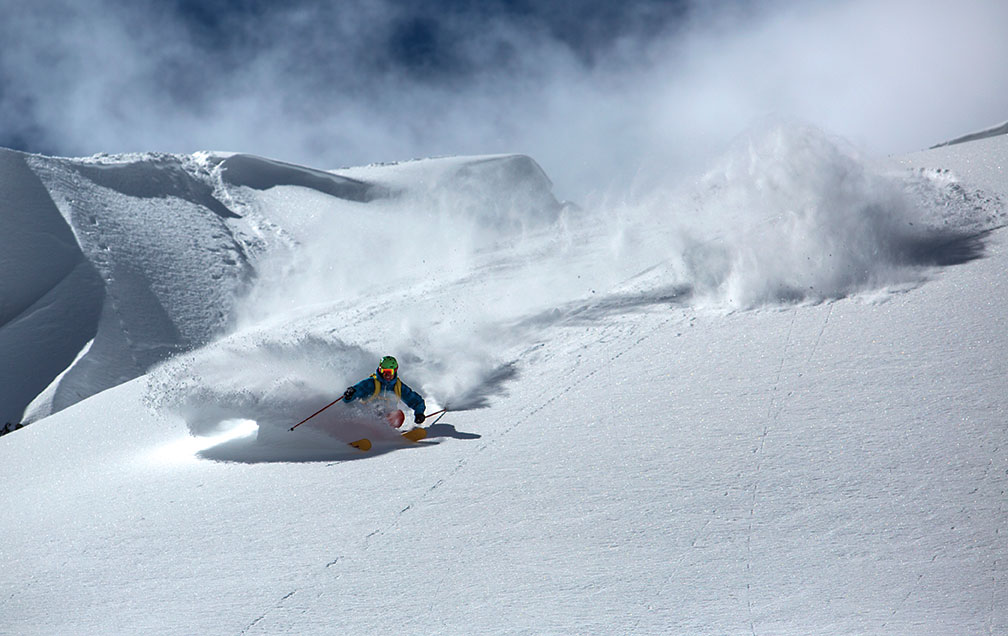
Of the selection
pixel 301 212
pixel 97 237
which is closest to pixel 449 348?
pixel 97 237

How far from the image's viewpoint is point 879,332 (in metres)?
6.89

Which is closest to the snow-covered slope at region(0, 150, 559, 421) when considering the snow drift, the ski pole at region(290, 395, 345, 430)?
the snow drift

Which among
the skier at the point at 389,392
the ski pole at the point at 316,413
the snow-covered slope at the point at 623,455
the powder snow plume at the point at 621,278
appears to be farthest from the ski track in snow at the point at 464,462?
the ski pole at the point at 316,413

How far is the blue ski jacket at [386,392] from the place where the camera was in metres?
7.01

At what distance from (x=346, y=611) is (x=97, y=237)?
30.1 metres

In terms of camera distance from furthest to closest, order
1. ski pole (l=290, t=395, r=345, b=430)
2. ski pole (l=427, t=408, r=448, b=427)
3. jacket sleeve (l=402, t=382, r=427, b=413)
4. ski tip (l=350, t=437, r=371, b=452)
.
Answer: ski pole (l=427, t=408, r=448, b=427), jacket sleeve (l=402, t=382, r=427, b=413), ski pole (l=290, t=395, r=345, b=430), ski tip (l=350, t=437, r=371, b=452)

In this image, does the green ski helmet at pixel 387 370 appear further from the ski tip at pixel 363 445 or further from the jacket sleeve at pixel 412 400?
the ski tip at pixel 363 445

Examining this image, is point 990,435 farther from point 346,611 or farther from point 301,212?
point 301,212

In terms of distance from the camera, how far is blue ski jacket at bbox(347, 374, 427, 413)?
701 centimetres

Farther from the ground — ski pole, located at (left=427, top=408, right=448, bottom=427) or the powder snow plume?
the powder snow plume

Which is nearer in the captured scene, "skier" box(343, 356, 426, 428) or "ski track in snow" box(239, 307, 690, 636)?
"ski track in snow" box(239, 307, 690, 636)

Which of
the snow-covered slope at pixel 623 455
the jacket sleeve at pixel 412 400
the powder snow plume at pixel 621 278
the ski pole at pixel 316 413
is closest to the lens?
the snow-covered slope at pixel 623 455

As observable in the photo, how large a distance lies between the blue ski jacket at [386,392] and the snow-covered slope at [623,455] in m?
0.29

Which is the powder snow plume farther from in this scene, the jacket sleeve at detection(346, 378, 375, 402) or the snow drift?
the jacket sleeve at detection(346, 378, 375, 402)
